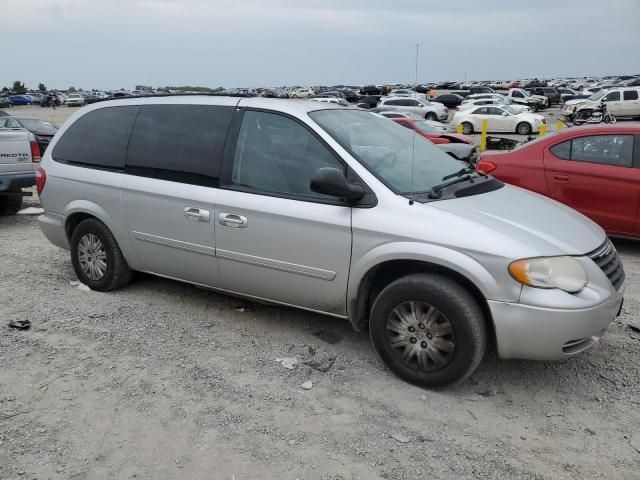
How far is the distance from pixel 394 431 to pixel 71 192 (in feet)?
11.7

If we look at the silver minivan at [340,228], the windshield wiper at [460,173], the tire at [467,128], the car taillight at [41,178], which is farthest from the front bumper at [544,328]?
the tire at [467,128]

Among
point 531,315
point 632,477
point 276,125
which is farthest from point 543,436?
point 276,125

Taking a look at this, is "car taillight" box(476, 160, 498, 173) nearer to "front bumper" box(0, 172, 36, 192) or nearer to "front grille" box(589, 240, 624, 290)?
"front grille" box(589, 240, 624, 290)

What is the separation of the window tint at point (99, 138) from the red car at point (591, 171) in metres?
4.47

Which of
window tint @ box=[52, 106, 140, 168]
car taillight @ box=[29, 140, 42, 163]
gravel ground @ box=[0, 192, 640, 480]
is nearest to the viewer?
gravel ground @ box=[0, 192, 640, 480]

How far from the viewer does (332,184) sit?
3457mm

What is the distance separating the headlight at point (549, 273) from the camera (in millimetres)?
3146

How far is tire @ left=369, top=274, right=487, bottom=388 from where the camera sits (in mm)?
3264

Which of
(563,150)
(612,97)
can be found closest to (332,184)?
(563,150)

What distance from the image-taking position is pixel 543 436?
3.07 m

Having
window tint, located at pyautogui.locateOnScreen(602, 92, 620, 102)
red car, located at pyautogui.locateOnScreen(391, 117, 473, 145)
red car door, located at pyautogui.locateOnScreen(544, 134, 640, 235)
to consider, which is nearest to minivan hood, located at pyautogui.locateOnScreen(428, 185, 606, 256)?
red car door, located at pyautogui.locateOnScreen(544, 134, 640, 235)

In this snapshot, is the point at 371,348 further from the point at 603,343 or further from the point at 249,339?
the point at 603,343

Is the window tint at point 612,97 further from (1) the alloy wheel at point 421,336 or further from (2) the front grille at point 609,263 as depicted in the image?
(1) the alloy wheel at point 421,336

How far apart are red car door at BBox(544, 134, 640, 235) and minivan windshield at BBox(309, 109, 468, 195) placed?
2451 millimetres
